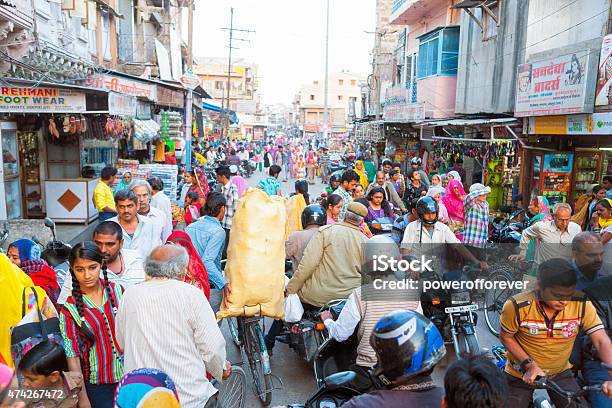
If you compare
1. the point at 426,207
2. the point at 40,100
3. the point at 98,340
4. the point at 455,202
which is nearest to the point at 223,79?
the point at 40,100

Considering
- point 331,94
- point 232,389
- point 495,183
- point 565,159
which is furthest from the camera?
point 331,94

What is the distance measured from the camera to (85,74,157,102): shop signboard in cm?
1297

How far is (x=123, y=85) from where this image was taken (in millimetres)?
13672

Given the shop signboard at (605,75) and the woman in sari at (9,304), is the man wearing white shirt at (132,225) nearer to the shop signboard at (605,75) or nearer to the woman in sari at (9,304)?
the woman in sari at (9,304)

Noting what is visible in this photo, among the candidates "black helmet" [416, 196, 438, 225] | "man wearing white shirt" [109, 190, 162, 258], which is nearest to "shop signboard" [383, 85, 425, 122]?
"black helmet" [416, 196, 438, 225]

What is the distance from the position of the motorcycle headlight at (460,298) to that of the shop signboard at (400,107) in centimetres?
1512

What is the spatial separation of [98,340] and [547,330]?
279cm

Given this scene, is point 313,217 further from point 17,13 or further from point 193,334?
point 17,13

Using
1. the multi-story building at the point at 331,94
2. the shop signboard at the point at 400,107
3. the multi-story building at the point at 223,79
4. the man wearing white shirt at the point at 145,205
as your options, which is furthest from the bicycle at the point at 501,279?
the multi-story building at the point at 331,94

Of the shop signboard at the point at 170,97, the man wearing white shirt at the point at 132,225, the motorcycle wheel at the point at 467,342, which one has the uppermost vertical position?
the shop signboard at the point at 170,97

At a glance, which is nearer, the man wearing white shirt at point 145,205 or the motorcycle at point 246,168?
the man wearing white shirt at point 145,205

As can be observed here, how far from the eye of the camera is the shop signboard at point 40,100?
320 inches

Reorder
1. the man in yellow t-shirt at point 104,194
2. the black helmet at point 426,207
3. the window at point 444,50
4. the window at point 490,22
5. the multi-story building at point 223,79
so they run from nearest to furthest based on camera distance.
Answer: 1. the black helmet at point 426,207
2. the man in yellow t-shirt at point 104,194
3. the window at point 490,22
4. the window at point 444,50
5. the multi-story building at point 223,79

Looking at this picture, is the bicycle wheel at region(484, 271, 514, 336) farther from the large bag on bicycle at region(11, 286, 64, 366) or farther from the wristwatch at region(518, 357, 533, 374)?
the large bag on bicycle at region(11, 286, 64, 366)
